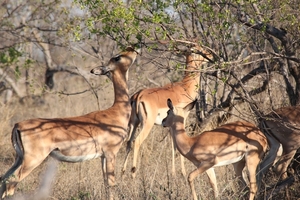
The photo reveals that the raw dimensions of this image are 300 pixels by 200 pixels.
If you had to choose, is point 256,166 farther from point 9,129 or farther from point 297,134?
point 9,129

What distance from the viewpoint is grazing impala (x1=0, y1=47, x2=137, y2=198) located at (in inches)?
223

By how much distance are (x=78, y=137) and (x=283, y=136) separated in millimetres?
1934

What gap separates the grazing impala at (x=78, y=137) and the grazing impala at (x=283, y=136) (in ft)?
5.00

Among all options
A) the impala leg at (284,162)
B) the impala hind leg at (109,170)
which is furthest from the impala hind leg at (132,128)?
the impala leg at (284,162)

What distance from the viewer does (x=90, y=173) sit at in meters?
6.95

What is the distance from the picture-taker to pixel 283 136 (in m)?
5.55

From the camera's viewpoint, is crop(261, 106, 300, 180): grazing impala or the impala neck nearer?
crop(261, 106, 300, 180): grazing impala

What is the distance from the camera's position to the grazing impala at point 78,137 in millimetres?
5656

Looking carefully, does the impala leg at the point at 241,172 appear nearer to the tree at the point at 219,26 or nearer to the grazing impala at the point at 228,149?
the grazing impala at the point at 228,149

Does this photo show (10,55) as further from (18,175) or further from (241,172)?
(241,172)

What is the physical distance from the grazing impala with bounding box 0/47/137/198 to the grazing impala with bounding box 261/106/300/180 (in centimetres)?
152

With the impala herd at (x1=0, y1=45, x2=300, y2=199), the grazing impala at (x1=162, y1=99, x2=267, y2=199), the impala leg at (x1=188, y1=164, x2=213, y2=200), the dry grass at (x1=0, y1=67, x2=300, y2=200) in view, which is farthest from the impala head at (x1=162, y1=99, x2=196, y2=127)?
the impala leg at (x1=188, y1=164, x2=213, y2=200)

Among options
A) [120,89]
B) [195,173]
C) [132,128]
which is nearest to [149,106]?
[132,128]

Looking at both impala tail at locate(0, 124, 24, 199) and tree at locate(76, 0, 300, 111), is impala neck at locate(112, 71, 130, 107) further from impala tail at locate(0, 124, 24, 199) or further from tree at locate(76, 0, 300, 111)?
impala tail at locate(0, 124, 24, 199)
